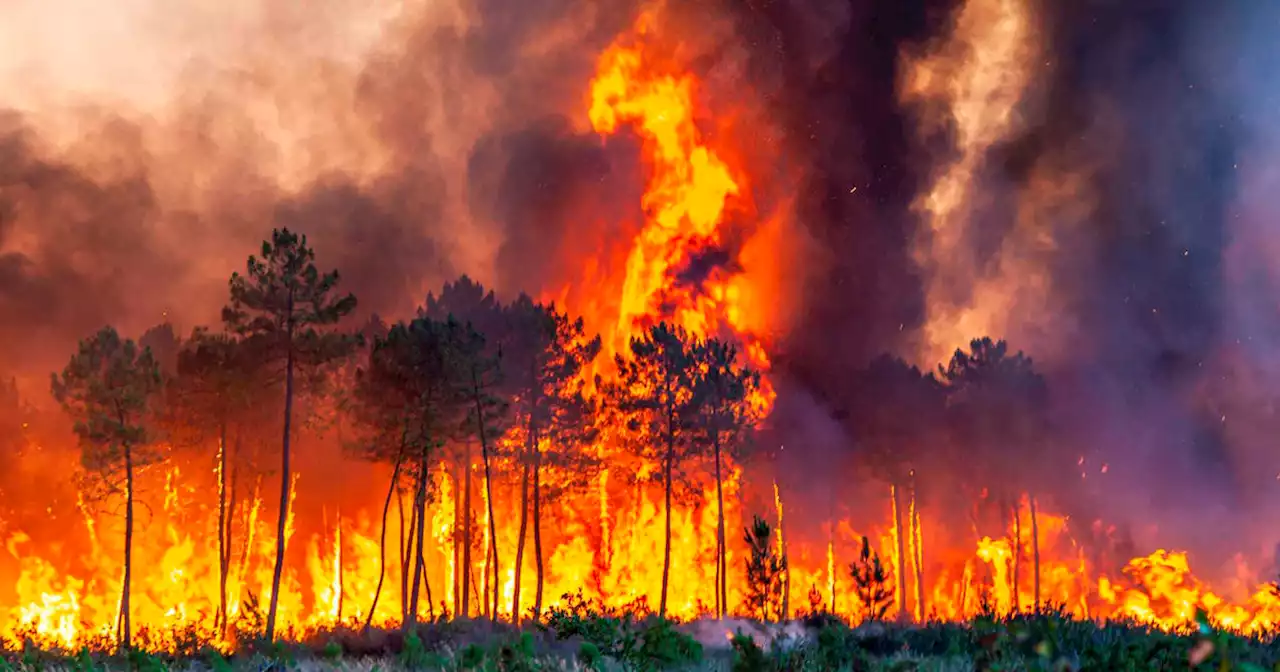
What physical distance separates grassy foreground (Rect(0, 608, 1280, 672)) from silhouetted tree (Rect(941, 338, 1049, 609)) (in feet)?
159

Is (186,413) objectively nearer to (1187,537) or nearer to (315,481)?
(315,481)

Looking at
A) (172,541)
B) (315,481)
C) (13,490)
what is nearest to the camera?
(172,541)

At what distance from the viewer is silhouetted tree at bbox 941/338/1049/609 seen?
61281 millimetres

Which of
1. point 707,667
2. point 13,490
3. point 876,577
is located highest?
point 13,490

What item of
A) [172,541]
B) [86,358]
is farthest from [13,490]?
[86,358]

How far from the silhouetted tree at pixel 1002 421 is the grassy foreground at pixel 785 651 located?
159 feet

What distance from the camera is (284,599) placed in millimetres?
72375

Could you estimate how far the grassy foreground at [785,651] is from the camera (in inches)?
289

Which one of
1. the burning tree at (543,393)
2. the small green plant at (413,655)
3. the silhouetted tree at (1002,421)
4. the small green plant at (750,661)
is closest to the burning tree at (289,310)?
the burning tree at (543,393)

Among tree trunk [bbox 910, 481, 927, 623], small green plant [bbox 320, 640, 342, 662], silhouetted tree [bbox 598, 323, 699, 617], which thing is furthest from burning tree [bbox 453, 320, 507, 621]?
tree trunk [bbox 910, 481, 927, 623]

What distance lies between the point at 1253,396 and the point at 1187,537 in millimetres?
19418

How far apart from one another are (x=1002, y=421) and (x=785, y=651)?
56.2m

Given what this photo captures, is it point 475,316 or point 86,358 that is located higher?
point 475,316

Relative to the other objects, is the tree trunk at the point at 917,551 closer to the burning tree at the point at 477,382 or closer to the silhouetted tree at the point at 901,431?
the silhouetted tree at the point at 901,431
